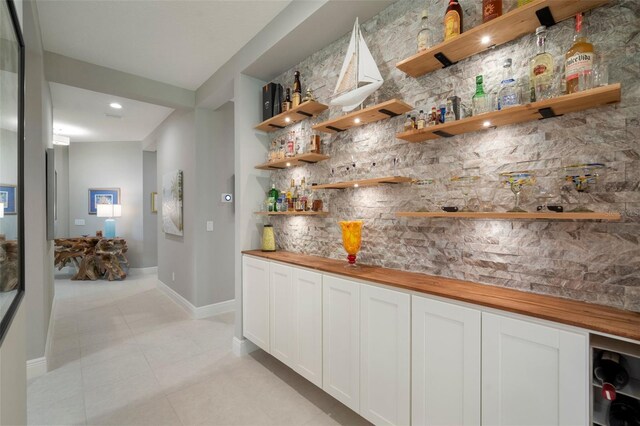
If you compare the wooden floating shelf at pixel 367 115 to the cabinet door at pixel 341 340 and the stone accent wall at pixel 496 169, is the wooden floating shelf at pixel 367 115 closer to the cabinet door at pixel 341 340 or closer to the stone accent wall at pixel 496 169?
the stone accent wall at pixel 496 169

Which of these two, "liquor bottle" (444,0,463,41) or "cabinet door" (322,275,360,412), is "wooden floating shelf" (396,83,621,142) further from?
"cabinet door" (322,275,360,412)

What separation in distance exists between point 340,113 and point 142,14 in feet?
5.97

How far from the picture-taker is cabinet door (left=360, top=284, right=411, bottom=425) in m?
1.60

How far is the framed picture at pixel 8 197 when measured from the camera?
3.45ft

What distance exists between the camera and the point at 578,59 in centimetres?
126

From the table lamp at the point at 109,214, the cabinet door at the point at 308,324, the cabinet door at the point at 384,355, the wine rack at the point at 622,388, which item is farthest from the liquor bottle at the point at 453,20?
the table lamp at the point at 109,214

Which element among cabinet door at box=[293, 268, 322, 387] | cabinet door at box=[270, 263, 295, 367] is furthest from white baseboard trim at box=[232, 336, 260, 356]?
cabinet door at box=[293, 268, 322, 387]

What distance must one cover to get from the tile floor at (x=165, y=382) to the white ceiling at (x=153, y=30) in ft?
9.89

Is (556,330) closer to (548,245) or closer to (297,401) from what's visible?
(548,245)

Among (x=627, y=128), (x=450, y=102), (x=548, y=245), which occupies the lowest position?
(x=548, y=245)

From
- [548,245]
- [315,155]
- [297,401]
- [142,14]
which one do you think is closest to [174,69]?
[142,14]

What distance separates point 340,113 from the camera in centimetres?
248

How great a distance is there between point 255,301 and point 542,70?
8.52 feet

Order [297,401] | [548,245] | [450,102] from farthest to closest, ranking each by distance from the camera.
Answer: [297,401] → [450,102] → [548,245]
